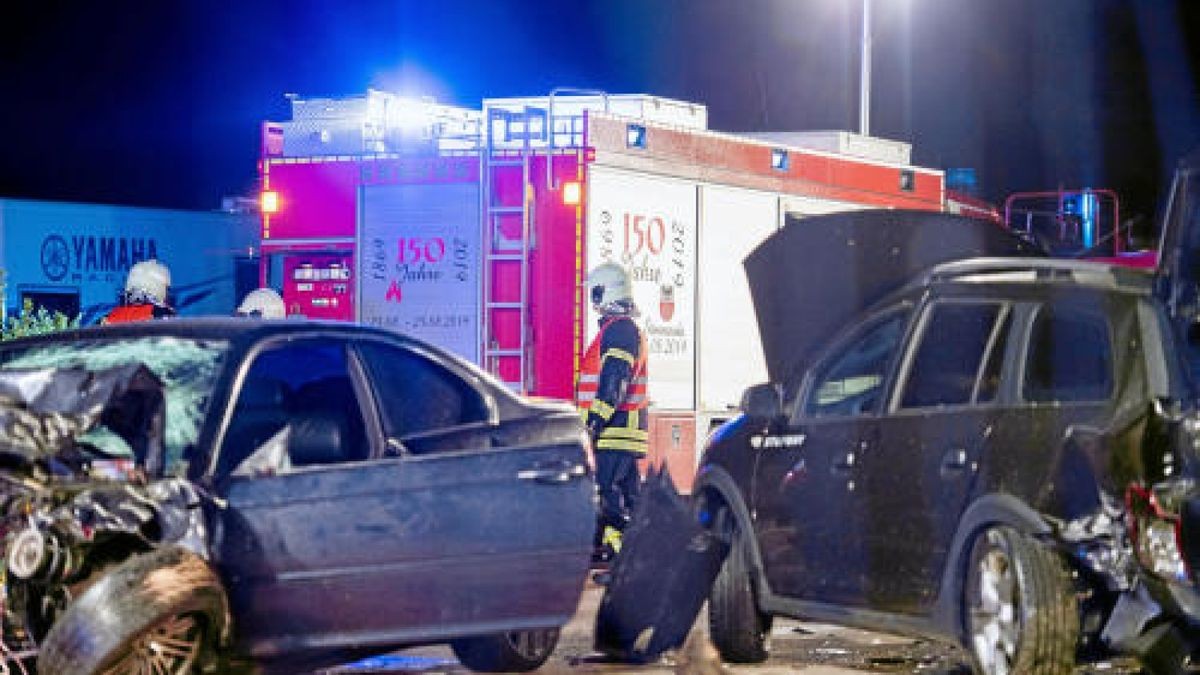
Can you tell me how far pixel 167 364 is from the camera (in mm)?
7270

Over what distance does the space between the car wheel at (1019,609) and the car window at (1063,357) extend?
56 cm

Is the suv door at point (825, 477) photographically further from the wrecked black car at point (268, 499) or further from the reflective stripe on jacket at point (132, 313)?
the reflective stripe on jacket at point (132, 313)

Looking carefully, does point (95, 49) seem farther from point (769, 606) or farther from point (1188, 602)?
point (1188, 602)

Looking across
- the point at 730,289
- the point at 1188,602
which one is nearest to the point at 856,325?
the point at 1188,602

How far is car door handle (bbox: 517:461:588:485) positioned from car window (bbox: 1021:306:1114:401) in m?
1.64

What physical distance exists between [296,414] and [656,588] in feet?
8.20

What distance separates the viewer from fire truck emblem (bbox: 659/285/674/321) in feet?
50.3

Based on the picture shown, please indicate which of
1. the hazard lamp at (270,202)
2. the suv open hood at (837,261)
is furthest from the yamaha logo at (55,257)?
the suv open hood at (837,261)

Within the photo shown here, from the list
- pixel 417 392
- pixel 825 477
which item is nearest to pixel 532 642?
pixel 417 392

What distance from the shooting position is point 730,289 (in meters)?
16.2

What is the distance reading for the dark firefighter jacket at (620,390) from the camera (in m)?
11.8

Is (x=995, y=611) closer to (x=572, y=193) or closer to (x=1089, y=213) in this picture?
(x=572, y=193)

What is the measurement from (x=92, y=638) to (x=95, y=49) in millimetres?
30992

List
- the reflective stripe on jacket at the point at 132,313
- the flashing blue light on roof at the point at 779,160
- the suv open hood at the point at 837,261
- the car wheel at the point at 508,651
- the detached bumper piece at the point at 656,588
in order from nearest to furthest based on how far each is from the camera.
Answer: the car wheel at the point at 508,651 → the detached bumper piece at the point at 656,588 → the reflective stripe on jacket at the point at 132,313 → the suv open hood at the point at 837,261 → the flashing blue light on roof at the point at 779,160
